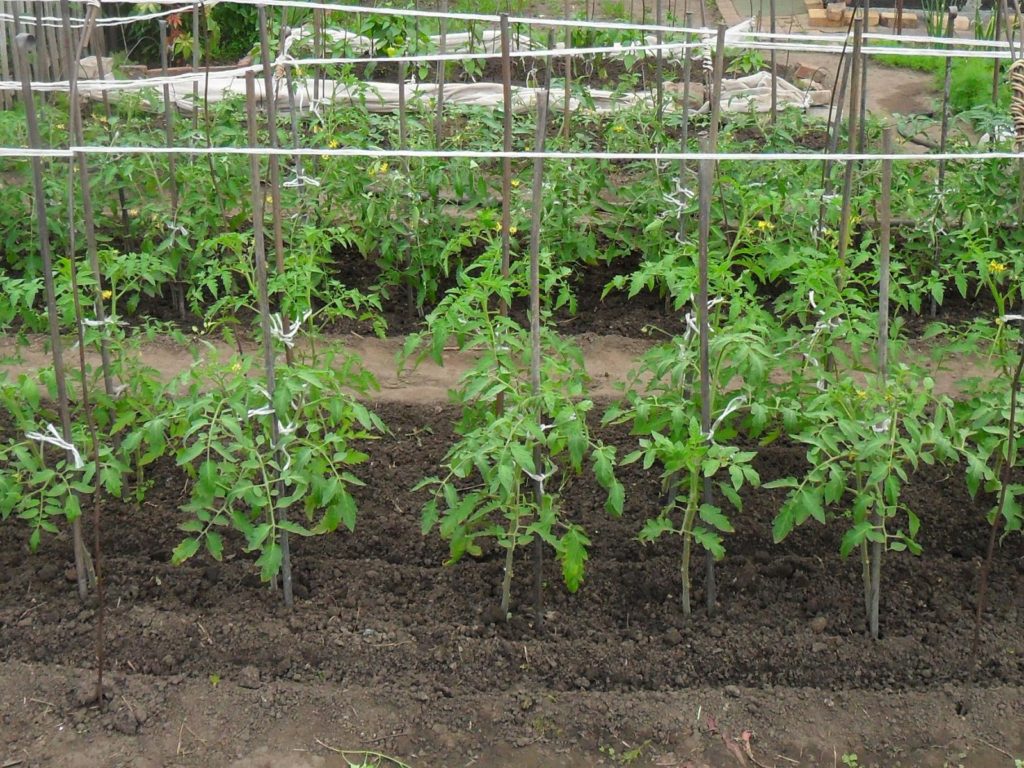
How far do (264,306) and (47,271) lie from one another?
533mm

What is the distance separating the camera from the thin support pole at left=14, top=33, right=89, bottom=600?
291 centimetres

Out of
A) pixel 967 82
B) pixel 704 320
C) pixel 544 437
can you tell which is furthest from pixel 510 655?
pixel 967 82

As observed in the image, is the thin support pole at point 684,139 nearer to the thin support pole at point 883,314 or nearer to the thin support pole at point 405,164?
the thin support pole at point 405,164

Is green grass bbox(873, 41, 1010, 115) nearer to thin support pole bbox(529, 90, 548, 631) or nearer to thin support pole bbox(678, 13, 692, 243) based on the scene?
thin support pole bbox(678, 13, 692, 243)

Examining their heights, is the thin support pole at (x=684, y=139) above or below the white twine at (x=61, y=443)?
above

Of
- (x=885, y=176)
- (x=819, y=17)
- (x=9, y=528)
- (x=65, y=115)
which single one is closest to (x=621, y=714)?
(x=885, y=176)

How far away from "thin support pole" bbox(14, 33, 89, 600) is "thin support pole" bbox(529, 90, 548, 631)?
118 centimetres

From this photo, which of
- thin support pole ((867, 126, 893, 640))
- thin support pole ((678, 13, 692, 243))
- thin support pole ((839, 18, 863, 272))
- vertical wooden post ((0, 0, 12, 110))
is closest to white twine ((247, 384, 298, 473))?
thin support pole ((867, 126, 893, 640))

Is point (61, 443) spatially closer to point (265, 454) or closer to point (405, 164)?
point (265, 454)

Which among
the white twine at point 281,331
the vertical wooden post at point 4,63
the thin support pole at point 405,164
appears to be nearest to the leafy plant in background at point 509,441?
the white twine at point 281,331

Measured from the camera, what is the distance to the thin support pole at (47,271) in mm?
2910

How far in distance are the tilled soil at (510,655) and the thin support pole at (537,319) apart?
0.31ft

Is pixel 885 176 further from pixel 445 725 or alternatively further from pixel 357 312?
pixel 357 312

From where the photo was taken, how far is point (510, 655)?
3.31 meters
